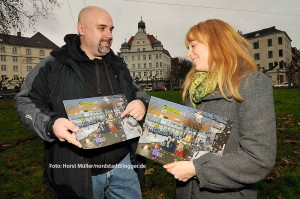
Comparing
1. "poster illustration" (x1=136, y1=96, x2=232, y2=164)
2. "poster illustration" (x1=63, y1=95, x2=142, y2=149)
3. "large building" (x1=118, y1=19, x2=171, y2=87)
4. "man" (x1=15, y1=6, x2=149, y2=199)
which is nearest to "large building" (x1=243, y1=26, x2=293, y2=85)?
"large building" (x1=118, y1=19, x2=171, y2=87)

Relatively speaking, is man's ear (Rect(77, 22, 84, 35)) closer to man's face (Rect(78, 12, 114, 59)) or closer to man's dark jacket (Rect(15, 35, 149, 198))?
man's face (Rect(78, 12, 114, 59))

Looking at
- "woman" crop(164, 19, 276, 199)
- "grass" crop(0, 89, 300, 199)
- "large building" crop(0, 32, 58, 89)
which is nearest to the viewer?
"woman" crop(164, 19, 276, 199)

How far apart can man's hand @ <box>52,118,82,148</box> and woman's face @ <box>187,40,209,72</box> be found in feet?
3.52

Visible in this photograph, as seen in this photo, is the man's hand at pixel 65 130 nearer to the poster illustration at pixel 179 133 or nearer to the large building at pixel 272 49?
the poster illustration at pixel 179 133

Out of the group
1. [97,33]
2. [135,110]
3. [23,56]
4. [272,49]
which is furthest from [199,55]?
[23,56]

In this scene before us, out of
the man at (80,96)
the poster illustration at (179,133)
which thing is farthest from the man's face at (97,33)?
the poster illustration at (179,133)

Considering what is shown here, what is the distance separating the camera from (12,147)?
7227 mm

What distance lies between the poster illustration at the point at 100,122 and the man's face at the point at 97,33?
72 centimetres

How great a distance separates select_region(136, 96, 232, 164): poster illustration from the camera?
1771mm

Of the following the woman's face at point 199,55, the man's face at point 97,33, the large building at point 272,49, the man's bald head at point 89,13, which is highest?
the large building at point 272,49

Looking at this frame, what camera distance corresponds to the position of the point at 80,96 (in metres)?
2.54

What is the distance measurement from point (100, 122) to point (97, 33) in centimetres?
109

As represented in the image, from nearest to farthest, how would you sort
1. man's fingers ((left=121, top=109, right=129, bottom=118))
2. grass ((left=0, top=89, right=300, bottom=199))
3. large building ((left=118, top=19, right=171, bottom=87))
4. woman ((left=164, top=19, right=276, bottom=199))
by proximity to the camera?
1. woman ((left=164, top=19, right=276, bottom=199))
2. man's fingers ((left=121, top=109, right=129, bottom=118))
3. grass ((left=0, top=89, right=300, bottom=199))
4. large building ((left=118, top=19, right=171, bottom=87))

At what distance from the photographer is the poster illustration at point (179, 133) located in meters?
1.77
